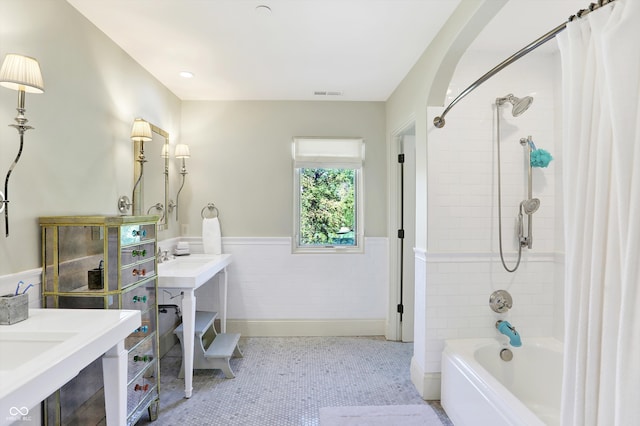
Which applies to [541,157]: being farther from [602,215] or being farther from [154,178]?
[154,178]

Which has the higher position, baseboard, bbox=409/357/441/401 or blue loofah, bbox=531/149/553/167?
blue loofah, bbox=531/149/553/167

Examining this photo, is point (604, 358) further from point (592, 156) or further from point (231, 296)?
point (231, 296)

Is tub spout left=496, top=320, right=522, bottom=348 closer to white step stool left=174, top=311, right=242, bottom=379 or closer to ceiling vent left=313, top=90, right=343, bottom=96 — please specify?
white step stool left=174, top=311, right=242, bottom=379

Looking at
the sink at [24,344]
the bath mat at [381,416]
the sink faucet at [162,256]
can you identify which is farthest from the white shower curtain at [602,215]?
the sink faucet at [162,256]

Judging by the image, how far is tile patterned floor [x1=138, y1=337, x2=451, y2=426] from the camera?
214cm

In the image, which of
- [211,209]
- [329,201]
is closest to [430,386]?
[329,201]

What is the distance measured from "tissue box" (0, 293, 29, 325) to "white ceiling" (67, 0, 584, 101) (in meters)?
1.64

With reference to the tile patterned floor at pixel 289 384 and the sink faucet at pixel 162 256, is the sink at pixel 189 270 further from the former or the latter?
the tile patterned floor at pixel 289 384

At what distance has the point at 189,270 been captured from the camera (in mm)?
2523

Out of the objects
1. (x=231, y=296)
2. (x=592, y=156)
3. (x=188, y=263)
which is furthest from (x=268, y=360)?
(x=592, y=156)

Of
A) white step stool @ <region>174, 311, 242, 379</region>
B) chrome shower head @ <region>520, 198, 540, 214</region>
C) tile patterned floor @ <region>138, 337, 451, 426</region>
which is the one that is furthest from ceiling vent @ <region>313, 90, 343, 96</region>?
tile patterned floor @ <region>138, 337, 451, 426</region>

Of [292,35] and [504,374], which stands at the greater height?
[292,35]

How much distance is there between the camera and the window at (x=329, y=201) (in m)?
3.49

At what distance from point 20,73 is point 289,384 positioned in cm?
245
